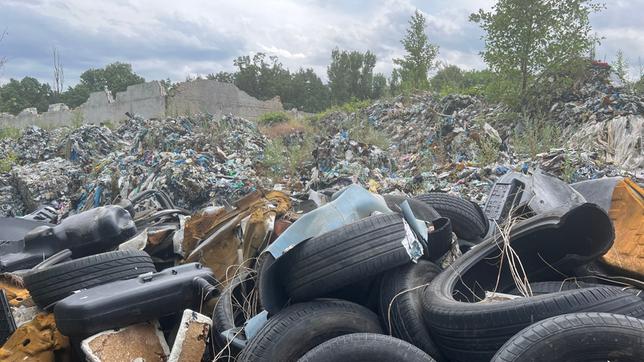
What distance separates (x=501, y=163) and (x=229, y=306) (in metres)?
5.60

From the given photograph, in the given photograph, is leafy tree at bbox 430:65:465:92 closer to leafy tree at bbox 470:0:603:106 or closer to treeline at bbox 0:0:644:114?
treeline at bbox 0:0:644:114

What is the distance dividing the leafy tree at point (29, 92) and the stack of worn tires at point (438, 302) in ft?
156

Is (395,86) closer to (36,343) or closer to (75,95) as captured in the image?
(36,343)

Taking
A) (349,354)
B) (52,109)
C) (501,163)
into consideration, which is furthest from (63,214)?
(52,109)

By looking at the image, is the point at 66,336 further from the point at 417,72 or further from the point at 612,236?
the point at 417,72

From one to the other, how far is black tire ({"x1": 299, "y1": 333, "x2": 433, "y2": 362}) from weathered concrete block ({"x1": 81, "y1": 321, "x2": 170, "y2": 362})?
925 millimetres

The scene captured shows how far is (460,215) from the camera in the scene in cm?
372

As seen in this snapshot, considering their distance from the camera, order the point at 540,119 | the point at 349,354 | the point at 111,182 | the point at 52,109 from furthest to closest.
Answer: the point at 52,109, the point at 540,119, the point at 111,182, the point at 349,354

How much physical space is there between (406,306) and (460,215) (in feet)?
4.41

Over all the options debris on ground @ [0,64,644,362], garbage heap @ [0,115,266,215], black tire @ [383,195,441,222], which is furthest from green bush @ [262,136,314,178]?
black tire @ [383,195,441,222]

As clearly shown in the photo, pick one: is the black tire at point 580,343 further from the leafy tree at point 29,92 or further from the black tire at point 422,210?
the leafy tree at point 29,92

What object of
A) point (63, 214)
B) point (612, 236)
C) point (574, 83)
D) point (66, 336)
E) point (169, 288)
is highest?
point (574, 83)

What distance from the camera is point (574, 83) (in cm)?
1070

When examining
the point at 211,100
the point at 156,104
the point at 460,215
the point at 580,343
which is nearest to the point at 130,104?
the point at 156,104
